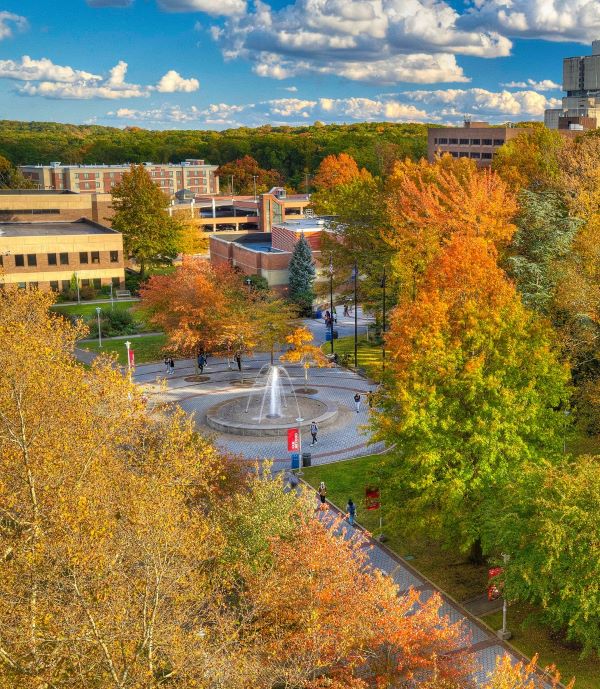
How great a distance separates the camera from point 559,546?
20.0 metres

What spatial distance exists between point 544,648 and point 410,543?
7073 millimetres

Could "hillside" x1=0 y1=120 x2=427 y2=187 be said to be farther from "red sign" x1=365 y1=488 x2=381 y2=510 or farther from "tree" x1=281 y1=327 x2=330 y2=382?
"red sign" x1=365 y1=488 x2=381 y2=510

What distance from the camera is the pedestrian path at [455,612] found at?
842 inches

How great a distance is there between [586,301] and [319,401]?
1662cm

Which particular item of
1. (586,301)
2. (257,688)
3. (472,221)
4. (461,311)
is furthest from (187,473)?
(472,221)

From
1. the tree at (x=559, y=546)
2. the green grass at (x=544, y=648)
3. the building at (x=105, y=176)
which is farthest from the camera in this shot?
the building at (x=105, y=176)

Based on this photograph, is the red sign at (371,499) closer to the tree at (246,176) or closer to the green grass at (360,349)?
the green grass at (360,349)

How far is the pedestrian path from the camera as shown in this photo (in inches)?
842

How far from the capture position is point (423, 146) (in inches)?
5817

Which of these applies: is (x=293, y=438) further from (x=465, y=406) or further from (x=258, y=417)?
(x=465, y=406)

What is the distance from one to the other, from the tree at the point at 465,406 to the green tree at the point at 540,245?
10384 millimetres

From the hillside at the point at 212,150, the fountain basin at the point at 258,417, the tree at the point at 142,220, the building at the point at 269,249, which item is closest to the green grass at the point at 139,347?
the building at the point at 269,249

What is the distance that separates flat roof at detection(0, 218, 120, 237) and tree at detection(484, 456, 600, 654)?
2514 inches

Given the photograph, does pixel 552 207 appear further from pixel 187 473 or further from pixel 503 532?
pixel 187 473
